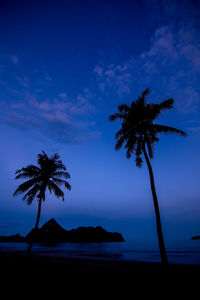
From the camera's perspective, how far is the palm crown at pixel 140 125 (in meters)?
13.2

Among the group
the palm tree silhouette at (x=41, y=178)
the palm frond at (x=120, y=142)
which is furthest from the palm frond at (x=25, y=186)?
the palm frond at (x=120, y=142)

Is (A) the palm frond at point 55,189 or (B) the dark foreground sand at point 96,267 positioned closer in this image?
(B) the dark foreground sand at point 96,267

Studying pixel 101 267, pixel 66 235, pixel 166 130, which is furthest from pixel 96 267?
pixel 66 235

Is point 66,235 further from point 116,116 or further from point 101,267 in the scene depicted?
point 116,116

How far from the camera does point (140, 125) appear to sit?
44.5ft

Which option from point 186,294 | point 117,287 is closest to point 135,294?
point 117,287

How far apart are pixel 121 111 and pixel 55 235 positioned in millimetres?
193637

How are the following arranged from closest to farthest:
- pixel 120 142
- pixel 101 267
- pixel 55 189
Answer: pixel 101 267 → pixel 120 142 → pixel 55 189

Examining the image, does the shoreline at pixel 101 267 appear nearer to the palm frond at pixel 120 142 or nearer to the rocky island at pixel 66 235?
the palm frond at pixel 120 142

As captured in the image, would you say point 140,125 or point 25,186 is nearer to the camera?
point 140,125

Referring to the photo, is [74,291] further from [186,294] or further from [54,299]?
[186,294]

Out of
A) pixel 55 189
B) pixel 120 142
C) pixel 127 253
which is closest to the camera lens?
pixel 120 142

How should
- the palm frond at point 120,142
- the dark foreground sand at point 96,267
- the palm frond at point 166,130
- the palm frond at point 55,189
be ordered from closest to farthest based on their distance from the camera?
the dark foreground sand at point 96,267 → the palm frond at point 166,130 → the palm frond at point 120,142 → the palm frond at point 55,189

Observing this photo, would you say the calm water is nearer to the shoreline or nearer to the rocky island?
the shoreline
